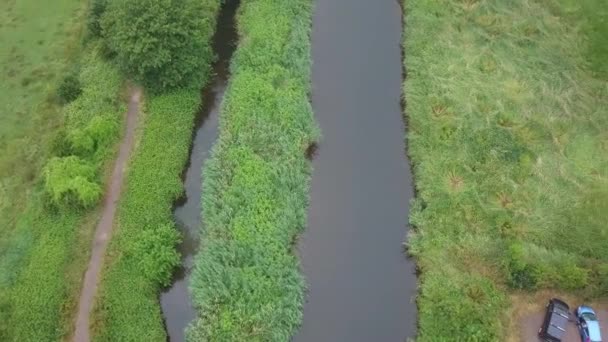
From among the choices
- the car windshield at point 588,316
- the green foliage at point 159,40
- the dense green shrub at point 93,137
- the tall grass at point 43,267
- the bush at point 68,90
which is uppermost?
the green foliage at point 159,40

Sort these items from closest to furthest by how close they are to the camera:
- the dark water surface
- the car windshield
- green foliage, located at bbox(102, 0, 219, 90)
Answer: the car windshield
the dark water surface
green foliage, located at bbox(102, 0, 219, 90)

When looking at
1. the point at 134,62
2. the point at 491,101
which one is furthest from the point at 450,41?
the point at 134,62

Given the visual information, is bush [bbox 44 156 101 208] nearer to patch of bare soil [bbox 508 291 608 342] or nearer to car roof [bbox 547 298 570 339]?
patch of bare soil [bbox 508 291 608 342]

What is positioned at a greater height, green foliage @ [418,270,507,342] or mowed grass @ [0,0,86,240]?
mowed grass @ [0,0,86,240]

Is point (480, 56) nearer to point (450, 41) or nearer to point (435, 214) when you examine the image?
point (450, 41)

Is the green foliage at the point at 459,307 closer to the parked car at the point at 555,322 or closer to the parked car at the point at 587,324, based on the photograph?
the parked car at the point at 555,322

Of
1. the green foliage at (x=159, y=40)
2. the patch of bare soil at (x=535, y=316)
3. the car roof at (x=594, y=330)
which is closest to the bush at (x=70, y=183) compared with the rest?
the green foliage at (x=159, y=40)

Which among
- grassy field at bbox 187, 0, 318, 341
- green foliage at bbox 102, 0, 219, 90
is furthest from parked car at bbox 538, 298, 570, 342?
green foliage at bbox 102, 0, 219, 90
